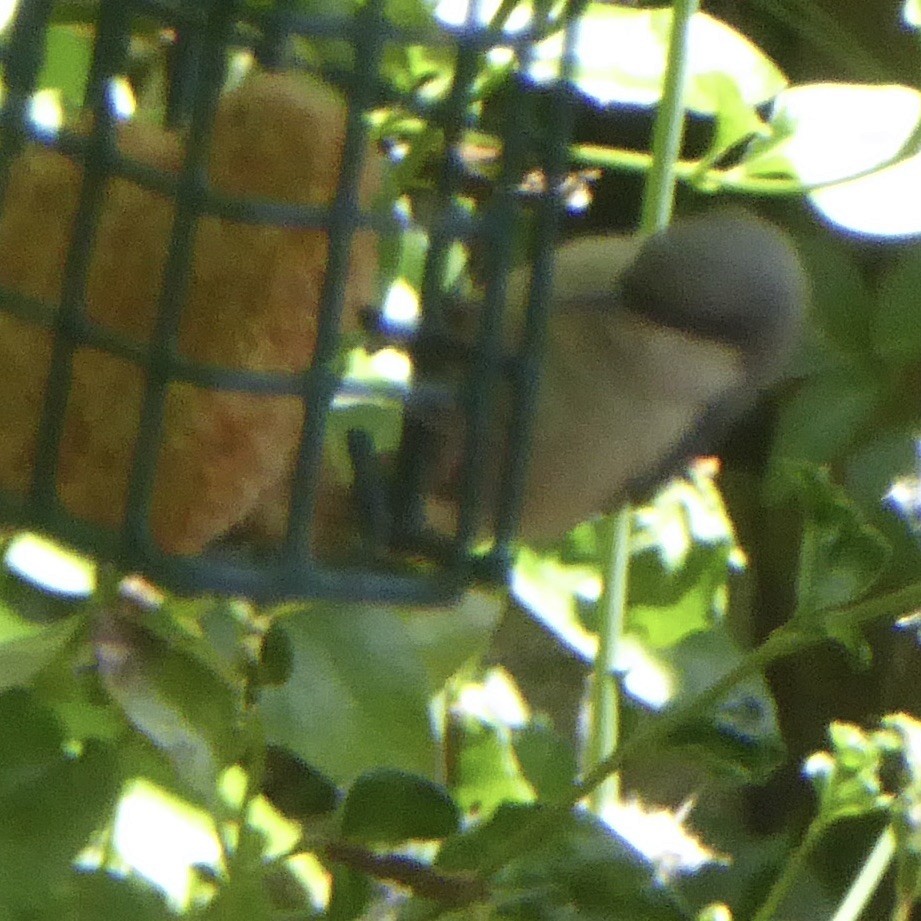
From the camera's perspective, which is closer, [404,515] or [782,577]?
[404,515]

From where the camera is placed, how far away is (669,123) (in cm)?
68

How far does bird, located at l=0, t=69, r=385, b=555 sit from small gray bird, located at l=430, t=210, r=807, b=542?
0.18 meters

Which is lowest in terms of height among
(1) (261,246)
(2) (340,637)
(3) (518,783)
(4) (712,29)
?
(3) (518,783)

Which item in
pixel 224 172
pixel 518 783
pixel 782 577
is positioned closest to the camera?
pixel 224 172

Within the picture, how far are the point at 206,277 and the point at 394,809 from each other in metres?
0.20

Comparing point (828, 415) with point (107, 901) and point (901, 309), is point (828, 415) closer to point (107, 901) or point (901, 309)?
point (901, 309)

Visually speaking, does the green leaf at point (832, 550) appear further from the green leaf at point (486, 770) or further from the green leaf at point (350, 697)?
the green leaf at point (486, 770)

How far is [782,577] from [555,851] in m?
0.68

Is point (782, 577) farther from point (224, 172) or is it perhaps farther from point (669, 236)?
point (224, 172)

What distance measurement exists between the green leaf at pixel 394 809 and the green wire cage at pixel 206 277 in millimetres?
79

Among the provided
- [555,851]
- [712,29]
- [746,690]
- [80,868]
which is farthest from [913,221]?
[80,868]

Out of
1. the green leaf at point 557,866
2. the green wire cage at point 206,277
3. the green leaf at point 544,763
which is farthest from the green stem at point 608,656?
the green wire cage at point 206,277

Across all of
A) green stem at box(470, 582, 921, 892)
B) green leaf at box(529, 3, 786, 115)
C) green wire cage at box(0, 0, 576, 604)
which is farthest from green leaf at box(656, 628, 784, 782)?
green leaf at box(529, 3, 786, 115)

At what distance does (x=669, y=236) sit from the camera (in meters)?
0.65
